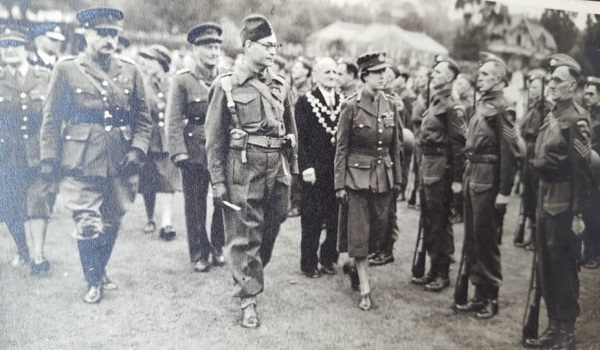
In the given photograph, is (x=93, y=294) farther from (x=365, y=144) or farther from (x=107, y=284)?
(x=365, y=144)

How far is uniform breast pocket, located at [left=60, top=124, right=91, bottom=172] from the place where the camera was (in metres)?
1.99

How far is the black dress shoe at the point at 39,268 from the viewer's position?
6.39 ft

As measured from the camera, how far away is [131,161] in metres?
2.07

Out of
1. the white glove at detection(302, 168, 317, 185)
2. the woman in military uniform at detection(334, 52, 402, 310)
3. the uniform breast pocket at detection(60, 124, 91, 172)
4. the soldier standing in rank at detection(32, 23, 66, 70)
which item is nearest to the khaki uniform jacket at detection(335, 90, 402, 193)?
the woman in military uniform at detection(334, 52, 402, 310)

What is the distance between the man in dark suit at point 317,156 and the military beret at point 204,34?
511mm

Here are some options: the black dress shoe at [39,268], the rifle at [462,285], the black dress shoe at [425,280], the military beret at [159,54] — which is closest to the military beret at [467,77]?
the rifle at [462,285]

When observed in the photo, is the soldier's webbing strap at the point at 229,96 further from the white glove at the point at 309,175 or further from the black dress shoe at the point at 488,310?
the black dress shoe at the point at 488,310

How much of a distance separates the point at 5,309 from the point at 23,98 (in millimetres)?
728

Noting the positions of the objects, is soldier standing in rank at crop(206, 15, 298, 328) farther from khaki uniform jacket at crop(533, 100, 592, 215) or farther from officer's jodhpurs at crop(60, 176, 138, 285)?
khaki uniform jacket at crop(533, 100, 592, 215)

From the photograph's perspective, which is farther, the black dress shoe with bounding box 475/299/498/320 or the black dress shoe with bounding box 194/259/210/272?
the black dress shoe with bounding box 475/299/498/320

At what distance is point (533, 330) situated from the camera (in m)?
2.61

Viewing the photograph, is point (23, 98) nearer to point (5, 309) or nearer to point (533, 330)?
point (5, 309)

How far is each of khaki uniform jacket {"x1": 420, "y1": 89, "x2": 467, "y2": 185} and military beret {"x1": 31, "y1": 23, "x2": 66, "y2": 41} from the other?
65.6 inches

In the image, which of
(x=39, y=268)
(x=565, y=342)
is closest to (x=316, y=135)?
(x=39, y=268)
